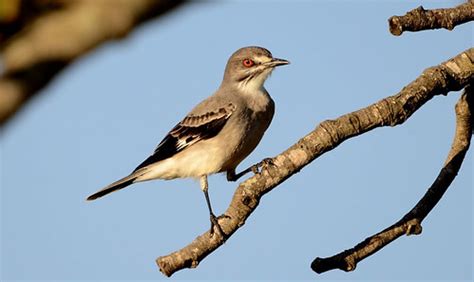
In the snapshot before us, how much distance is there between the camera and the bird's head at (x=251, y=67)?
10.4 metres

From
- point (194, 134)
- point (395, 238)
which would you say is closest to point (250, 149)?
point (194, 134)

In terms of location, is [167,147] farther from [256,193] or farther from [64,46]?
[64,46]

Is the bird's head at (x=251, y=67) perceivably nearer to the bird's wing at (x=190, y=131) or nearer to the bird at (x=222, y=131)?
the bird at (x=222, y=131)

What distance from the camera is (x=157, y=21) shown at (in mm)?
1706

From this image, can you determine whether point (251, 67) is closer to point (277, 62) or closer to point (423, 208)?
point (277, 62)

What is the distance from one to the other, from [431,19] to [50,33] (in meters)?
4.93

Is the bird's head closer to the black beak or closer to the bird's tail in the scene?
the black beak

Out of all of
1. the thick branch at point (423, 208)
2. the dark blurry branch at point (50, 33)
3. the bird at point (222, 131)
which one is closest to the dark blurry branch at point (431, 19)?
the thick branch at point (423, 208)

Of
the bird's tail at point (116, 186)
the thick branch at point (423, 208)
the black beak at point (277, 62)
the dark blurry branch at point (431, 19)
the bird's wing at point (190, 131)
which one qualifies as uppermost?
the black beak at point (277, 62)

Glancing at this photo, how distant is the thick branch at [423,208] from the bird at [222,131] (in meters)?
2.91

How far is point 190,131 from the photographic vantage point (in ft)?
34.0

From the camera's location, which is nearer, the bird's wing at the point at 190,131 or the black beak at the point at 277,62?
the bird's wing at the point at 190,131

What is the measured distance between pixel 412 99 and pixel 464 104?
106cm

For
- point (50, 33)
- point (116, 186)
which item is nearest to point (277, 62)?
point (116, 186)
